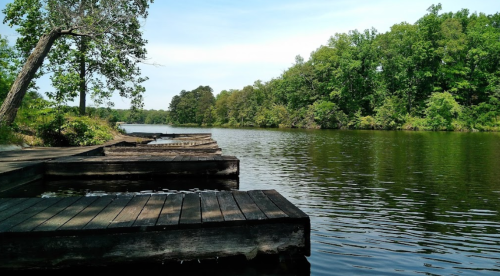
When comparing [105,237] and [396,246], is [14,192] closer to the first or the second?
[105,237]

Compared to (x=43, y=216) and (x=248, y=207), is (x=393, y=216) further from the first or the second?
(x=43, y=216)

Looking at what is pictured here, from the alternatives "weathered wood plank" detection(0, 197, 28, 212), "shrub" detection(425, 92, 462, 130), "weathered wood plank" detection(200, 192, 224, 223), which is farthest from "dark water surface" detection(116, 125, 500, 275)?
"shrub" detection(425, 92, 462, 130)

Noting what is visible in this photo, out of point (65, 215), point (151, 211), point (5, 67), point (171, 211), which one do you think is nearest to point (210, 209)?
point (171, 211)

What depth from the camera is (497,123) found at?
46.2m

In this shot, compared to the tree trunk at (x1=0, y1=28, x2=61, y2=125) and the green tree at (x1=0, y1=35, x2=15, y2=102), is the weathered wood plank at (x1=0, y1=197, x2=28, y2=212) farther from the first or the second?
the green tree at (x1=0, y1=35, x2=15, y2=102)

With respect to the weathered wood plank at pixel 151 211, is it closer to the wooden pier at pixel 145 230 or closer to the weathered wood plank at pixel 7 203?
the wooden pier at pixel 145 230

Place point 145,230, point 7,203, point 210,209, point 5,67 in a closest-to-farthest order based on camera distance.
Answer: point 145,230 < point 210,209 < point 7,203 < point 5,67

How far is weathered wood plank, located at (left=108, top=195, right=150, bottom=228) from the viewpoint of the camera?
12.4 feet

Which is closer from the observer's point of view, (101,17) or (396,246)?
(396,246)

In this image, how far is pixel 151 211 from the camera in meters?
4.30

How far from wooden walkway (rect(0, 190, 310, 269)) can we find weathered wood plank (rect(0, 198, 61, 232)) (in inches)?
0.5

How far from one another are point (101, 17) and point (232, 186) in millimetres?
11083

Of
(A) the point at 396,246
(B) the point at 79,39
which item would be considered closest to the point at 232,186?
(A) the point at 396,246

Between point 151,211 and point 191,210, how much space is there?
53cm
